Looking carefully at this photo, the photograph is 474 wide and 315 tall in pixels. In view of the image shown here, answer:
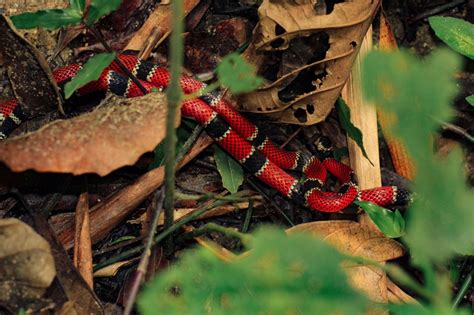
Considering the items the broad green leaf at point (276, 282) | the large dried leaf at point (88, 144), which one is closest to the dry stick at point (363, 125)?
the large dried leaf at point (88, 144)

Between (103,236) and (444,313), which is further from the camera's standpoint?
(103,236)

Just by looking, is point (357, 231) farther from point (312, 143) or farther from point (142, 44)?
point (142, 44)

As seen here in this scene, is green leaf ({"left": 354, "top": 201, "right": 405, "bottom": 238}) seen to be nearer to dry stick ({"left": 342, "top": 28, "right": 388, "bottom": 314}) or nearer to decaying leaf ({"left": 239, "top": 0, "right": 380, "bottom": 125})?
dry stick ({"left": 342, "top": 28, "right": 388, "bottom": 314})

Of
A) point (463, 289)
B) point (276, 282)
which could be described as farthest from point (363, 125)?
point (276, 282)

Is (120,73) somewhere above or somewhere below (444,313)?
below

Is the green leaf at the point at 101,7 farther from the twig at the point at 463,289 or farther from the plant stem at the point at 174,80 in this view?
the twig at the point at 463,289

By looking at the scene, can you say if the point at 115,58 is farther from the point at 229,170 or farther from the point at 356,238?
the point at 356,238

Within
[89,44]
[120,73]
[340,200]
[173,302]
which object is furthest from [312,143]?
[173,302]
